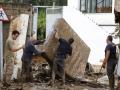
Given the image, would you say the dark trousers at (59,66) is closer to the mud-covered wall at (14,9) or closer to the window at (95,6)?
the mud-covered wall at (14,9)

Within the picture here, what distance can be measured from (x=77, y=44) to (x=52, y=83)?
2558 millimetres

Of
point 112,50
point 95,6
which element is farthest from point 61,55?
point 95,6

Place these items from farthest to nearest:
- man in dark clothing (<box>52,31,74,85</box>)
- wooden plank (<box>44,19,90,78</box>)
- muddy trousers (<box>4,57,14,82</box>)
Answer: wooden plank (<box>44,19,90,78</box>) → muddy trousers (<box>4,57,14,82</box>) → man in dark clothing (<box>52,31,74,85</box>)

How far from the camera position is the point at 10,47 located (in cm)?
1852

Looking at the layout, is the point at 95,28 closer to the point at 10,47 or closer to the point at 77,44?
the point at 77,44

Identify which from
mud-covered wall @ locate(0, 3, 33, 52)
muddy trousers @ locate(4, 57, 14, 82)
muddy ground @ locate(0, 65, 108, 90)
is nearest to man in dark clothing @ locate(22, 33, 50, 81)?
muddy ground @ locate(0, 65, 108, 90)

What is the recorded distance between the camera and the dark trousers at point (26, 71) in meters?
18.2

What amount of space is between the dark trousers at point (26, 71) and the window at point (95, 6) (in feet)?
49.6

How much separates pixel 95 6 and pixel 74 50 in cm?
1370

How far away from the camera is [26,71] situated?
60.1ft

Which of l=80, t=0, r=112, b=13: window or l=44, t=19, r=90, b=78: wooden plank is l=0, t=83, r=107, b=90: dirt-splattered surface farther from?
l=80, t=0, r=112, b=13: window

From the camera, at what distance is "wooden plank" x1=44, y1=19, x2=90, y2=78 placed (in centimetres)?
1856

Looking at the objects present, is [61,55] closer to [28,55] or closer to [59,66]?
[59,66]

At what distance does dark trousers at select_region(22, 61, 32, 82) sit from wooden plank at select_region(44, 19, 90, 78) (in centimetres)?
99
